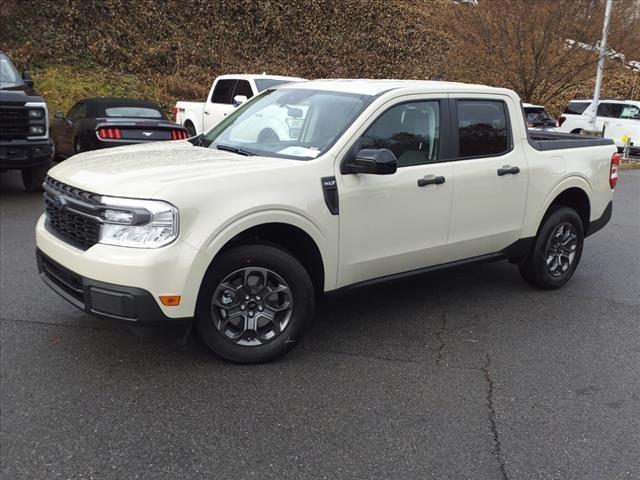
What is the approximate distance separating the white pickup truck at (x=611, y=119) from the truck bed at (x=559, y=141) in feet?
44.8

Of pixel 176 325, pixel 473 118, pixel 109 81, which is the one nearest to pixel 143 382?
pixel 176 325

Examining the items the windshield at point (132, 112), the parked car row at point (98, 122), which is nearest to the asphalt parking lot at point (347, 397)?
the parked car row at point (98, 122)

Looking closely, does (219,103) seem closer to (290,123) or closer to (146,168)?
(290,123)

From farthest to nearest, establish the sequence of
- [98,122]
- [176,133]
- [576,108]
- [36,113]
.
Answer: [576,108], [176,133], [98,122], [36,113]

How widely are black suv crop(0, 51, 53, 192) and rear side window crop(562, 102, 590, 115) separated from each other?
680 inches

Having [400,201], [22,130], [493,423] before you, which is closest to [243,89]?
[22,130]

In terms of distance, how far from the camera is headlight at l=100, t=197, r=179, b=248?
3471mm

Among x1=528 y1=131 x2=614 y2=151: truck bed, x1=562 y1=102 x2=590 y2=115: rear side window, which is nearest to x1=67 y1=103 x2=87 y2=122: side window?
x1=528 y1=131 x2=614 y2=151: truck bed

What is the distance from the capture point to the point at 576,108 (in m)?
21.2

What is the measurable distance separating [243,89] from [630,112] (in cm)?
1296

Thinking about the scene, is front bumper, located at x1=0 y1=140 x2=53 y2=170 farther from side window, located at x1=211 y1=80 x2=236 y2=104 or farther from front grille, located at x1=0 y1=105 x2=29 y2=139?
side window, located at x1=211 y1=80 x2=236 y2=104

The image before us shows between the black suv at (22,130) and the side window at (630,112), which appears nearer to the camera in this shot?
the black suv at (22,130)

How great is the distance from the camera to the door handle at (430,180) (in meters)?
4.51

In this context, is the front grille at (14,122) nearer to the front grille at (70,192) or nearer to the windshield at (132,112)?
the windshield at (132,112)
